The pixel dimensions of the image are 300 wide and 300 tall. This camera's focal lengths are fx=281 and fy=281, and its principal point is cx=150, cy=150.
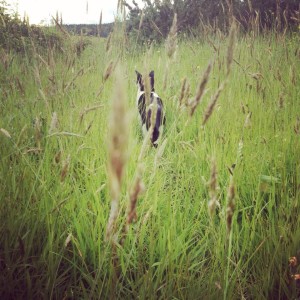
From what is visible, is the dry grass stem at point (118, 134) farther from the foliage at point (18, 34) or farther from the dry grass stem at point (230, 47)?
the foliage at point (18, 34)

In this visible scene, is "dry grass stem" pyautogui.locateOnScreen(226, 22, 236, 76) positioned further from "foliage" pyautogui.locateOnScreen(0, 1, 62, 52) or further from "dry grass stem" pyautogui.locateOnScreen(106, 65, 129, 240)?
"foliage" pyautogui.locateOnScreen(0, 1, 62, 52)

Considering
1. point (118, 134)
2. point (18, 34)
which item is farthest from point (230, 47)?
point (18, 34)

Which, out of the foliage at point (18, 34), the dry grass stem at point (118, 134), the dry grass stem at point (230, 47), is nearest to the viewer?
the dry grass stem at point (118, 134)

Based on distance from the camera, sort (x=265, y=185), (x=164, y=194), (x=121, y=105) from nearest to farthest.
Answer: (x=121, y=105)
(x=265, y=185)
(x=164, y=194)

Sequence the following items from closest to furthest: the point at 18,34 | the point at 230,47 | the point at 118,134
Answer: the point at 118,134, the point at 230,47, the point at 18,34

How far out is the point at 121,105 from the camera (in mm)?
201

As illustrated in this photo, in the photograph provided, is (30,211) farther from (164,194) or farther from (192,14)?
(192,14)

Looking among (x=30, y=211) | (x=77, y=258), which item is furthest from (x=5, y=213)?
(x=77, y=258)

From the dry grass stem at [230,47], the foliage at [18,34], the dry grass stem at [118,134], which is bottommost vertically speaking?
the dry grass stem at [118,134]

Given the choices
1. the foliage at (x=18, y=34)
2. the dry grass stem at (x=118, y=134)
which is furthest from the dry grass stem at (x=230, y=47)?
the foliage at (x=18, y=34)

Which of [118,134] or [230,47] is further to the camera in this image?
[230,47]

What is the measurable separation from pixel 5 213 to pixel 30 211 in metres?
0.08

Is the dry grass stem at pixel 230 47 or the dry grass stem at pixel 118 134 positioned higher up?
the dry grass stem at pixel 230 47

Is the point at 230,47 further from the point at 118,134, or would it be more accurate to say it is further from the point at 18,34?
the point at 18,34
